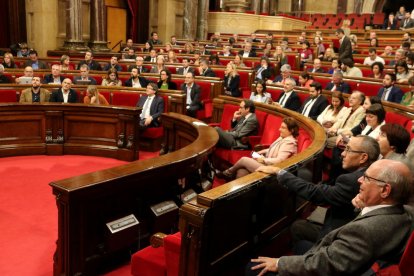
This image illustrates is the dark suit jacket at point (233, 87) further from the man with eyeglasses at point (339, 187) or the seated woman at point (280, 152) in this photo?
the man with eyeglasses at point (339, 187)

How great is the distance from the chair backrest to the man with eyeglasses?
2.34 metres

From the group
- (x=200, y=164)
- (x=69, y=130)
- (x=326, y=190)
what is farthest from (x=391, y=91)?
(x=69, y=130)

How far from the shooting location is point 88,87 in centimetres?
596

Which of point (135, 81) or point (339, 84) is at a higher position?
point (339, 84)

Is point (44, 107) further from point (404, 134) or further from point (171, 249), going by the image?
point (404, 134)

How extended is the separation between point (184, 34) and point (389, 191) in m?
13.9

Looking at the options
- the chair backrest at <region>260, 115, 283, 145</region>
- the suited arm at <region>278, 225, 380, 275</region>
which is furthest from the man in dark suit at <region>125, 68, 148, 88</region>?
the suited arm at <region>278, 225, 380, 275</region>

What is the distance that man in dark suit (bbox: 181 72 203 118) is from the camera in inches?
275

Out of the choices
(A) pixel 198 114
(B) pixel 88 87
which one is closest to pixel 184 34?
(A) pixel 198 114

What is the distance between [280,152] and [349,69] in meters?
4.51

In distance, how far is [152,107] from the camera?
6.04 meters

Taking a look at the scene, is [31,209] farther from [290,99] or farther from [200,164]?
[290,99]

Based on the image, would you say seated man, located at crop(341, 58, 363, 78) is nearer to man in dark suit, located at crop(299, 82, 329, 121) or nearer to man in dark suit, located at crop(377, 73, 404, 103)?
man in dark suit, located at crop(377, 73, 404, 103)

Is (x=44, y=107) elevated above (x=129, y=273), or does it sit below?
above
